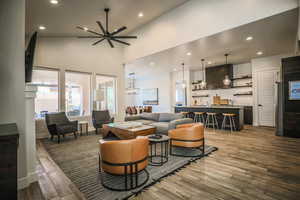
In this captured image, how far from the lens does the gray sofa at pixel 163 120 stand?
173 inches

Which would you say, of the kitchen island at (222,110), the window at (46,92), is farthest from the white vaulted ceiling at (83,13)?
the kitchen island at (222,110)

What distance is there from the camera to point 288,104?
4949 mm

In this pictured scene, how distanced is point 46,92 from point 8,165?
16.0ft

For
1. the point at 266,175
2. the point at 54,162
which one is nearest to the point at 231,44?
the point at 266,175

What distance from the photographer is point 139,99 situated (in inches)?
490

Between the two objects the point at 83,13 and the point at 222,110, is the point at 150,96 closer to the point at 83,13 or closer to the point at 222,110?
the point at 222,110

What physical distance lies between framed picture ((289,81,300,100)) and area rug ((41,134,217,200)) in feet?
11.3

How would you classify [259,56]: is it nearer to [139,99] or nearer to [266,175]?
[266,175]

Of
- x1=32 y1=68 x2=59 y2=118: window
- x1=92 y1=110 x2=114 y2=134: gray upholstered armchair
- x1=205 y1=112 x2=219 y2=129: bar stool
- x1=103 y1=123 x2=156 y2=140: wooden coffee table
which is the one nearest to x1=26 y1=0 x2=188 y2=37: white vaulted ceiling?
x1=32 y1=68 x2=59 y2=118: window

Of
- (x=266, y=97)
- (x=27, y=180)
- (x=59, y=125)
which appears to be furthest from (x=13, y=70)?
(x=266, y=97)

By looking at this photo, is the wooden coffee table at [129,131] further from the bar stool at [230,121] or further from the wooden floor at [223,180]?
the bar stool at [230,121]

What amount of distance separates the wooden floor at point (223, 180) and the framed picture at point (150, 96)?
7643 millimetres

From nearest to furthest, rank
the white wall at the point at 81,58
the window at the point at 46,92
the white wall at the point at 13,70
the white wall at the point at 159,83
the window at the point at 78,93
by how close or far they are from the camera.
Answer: the white wall at the point at 13,70 → the white wall at the point at 81,58 → the window at the point at 46,92 → the window at the point at 78,93 → the white wall at the point at 159,83

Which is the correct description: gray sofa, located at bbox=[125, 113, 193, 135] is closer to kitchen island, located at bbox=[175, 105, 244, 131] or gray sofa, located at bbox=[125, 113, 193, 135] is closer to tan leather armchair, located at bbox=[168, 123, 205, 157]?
tan leather armchair, located at bbox=[168, 123, 205, 157]
